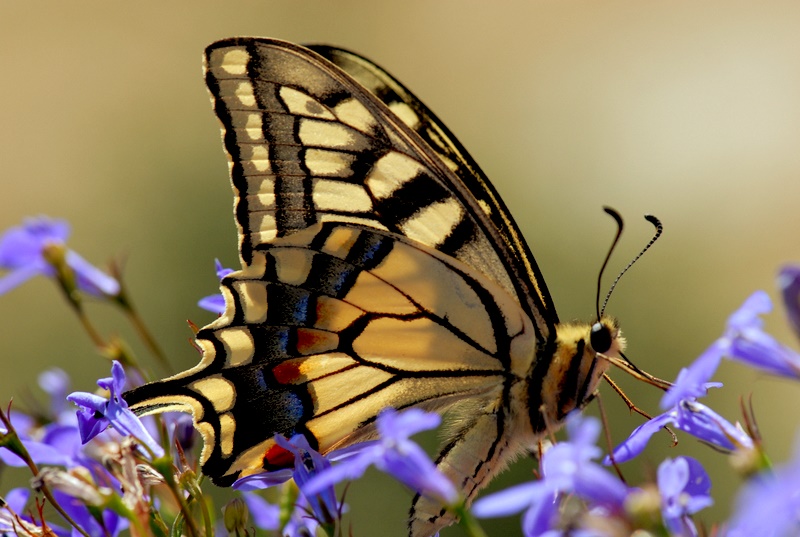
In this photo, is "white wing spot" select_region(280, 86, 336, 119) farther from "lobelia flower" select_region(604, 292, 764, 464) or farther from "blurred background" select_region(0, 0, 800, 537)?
"blurred background" select_region(0, 0, 800, 537)

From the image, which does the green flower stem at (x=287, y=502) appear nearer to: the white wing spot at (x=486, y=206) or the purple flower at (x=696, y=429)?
the purple flower at (x=696, y=429)

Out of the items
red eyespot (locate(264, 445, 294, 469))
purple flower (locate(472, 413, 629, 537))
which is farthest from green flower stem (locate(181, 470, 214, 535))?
purple flower (locate(472, 413, 629, 537))

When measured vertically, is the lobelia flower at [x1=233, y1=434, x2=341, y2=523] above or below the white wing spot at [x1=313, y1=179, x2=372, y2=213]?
below

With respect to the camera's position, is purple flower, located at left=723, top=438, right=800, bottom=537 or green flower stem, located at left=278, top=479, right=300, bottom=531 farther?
green flower stem, located at left=278, top=479, right=300, bottom=531

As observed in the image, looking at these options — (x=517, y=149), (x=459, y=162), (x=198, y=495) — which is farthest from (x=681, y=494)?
(x=517, y=149)

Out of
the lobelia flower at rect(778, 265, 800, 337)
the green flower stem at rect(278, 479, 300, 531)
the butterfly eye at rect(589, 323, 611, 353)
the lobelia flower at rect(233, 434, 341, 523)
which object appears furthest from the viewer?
the butterfly eye at rect(589, 323, 611, 353)
